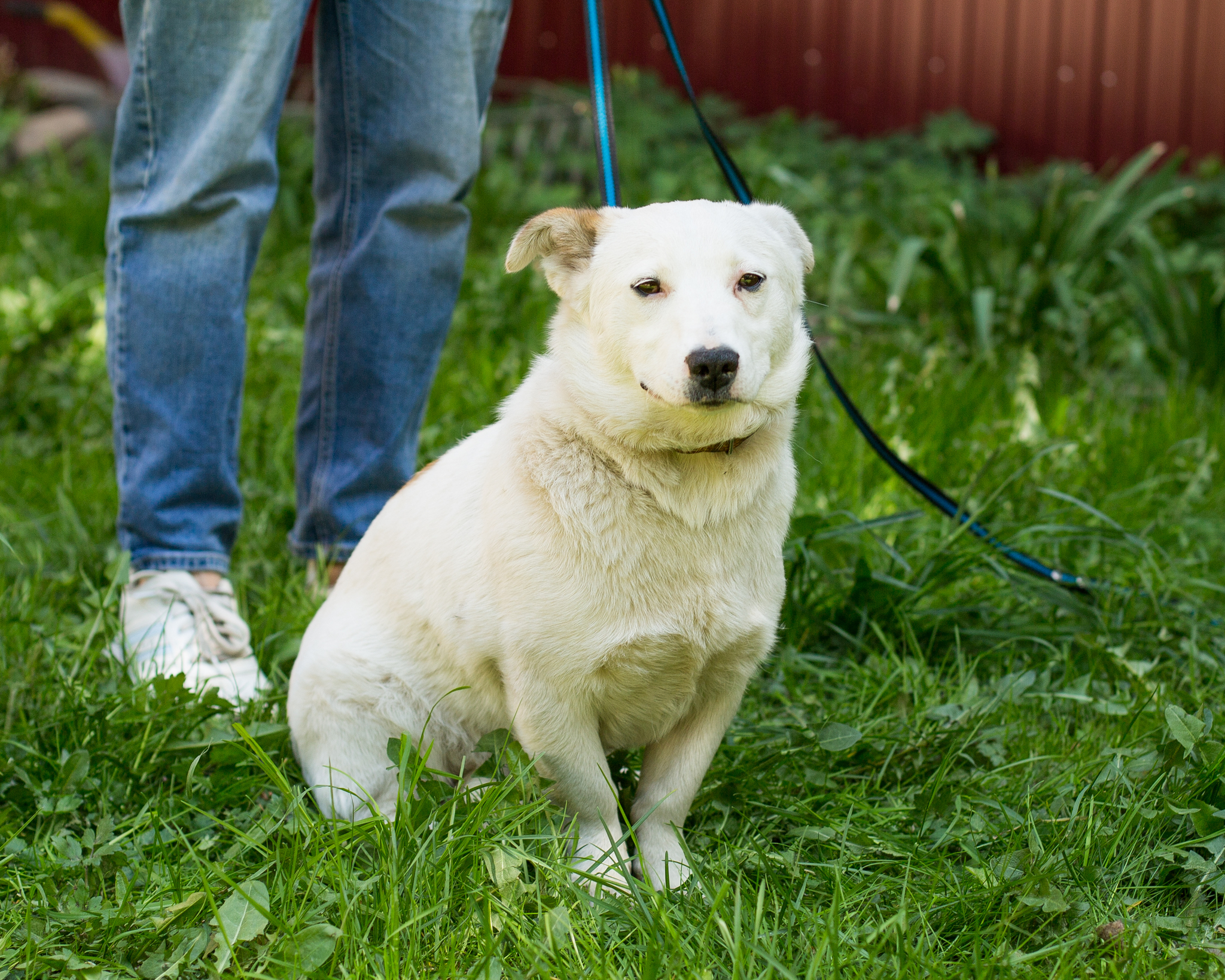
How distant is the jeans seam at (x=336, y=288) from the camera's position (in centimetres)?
241

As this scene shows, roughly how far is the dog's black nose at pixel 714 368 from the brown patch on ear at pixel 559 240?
387 millimetres

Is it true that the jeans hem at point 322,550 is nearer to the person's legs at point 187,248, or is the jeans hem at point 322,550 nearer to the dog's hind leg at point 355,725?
the person's legs at point 187,248

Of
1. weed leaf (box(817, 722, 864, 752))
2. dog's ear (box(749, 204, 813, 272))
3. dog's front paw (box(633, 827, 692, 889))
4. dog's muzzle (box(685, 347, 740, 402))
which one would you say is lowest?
dog's front paw (box(633, 827, 692, 889))

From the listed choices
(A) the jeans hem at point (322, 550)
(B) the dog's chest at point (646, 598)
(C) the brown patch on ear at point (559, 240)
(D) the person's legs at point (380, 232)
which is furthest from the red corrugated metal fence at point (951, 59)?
(B) the dog's chest at point (646, 598)

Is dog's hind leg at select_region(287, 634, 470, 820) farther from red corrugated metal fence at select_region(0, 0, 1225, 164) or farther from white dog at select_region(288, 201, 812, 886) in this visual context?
red corrugated metal fence at select_region(0, 0, 1225, 164)

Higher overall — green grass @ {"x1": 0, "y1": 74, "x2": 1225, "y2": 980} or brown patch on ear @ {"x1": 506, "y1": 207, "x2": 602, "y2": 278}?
brown patch on ear @ {"x1": 506, "y1": 207, "x2": 602, "y2": 278}

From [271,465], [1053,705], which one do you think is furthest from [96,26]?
[1053,705]

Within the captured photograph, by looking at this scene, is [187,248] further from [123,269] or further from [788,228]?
[788,228]

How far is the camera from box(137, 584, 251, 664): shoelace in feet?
7.39

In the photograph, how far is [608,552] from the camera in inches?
65.6

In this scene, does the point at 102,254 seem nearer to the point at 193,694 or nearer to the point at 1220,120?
the point at 193,694

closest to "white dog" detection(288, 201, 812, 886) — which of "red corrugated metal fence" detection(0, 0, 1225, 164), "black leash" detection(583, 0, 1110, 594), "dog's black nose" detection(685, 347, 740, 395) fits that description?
"dog's black nose" detection(685, 347, 740, 395)

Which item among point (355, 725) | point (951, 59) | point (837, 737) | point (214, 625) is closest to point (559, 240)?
point (355, 725)

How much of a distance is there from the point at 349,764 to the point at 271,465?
152cm
